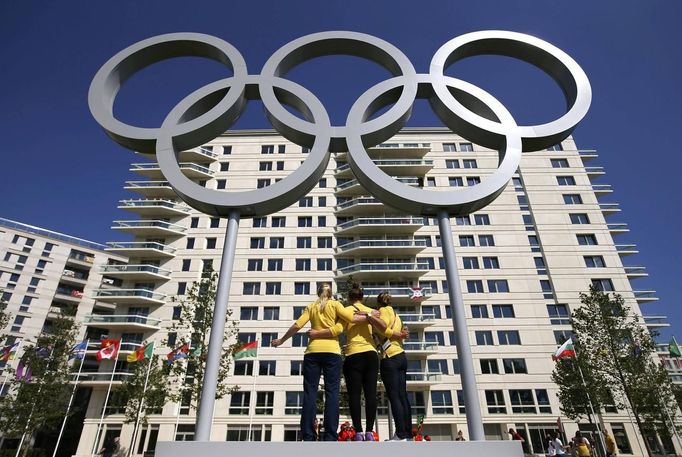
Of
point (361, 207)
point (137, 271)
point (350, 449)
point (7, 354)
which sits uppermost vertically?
point (361, 207)

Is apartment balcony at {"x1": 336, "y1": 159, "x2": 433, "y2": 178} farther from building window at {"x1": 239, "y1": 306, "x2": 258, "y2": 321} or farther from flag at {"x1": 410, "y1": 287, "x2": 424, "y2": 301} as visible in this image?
building window at {"x1": 239, "y1": 306, "x2": 258, "y2": 321}

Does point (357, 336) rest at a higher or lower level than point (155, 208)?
lower

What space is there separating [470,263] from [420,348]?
9.58 meters

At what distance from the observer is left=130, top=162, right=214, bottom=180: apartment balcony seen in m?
39.3

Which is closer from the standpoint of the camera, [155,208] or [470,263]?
[470,263]

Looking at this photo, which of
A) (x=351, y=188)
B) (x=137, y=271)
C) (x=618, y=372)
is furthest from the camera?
(x=351, y=188)

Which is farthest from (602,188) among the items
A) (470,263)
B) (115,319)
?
(115,319)

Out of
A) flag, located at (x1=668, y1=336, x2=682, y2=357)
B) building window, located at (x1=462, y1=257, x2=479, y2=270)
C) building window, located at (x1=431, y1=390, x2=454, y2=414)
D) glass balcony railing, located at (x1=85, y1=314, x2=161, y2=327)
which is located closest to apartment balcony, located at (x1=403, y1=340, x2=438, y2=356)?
building window, located at (x1=431, y1=390, x2=454, y2=414)

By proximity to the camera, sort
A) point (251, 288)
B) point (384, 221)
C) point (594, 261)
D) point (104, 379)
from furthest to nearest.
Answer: point (594, 261), point (384, 221), point (251, 288), point (104, 379)

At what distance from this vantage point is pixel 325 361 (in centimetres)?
488

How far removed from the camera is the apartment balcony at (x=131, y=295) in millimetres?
34213

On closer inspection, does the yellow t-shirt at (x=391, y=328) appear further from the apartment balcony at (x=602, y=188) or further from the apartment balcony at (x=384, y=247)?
the apartment balcony at (x=602, y=188)

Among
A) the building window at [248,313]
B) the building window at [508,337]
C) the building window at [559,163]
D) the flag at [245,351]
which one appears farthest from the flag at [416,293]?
the building window at [559,163]

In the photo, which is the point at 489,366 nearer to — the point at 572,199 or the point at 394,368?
the point at 572,199
